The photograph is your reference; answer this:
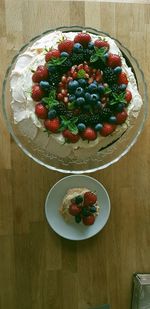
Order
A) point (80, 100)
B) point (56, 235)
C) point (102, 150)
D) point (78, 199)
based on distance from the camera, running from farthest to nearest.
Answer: point (56, 235) → point (78, 199) → point (102, 150) → point (80, 100)

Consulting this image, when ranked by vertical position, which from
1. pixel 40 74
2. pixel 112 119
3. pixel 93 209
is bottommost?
pixel 93 209

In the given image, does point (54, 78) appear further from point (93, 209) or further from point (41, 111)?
point (93, 209)

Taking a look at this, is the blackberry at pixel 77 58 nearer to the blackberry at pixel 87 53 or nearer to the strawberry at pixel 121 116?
the blackberry at pixel 87 53

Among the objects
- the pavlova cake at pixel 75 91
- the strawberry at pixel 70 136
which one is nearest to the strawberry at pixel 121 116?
the pavlova cake at pixel 75 91

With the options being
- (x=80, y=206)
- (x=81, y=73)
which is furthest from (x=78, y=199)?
(x=81, y=73)

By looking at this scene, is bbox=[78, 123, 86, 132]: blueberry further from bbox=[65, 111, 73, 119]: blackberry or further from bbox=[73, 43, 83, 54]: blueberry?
bbox=[73, 43, 83, 54]: blueberry

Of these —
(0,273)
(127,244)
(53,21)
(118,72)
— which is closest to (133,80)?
(118,72)

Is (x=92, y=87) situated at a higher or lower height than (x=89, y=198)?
higher

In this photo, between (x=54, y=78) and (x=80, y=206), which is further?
(x=80, y=206)
